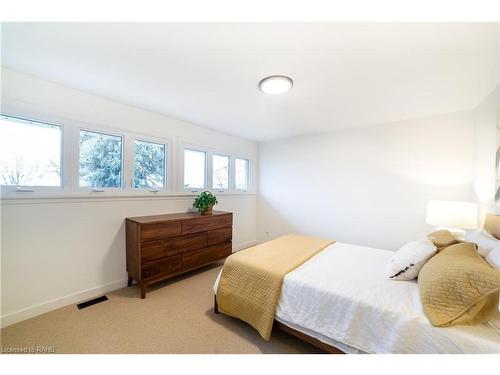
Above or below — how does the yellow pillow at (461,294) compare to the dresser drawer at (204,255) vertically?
above

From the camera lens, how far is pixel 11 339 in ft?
5.03

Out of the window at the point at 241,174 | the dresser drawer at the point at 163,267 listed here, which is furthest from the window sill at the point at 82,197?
the window at the point at 241,174

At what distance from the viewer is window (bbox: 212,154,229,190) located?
3.59m

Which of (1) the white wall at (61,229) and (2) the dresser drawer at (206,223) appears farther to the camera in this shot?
(2) the dresser drawer at (206,223)

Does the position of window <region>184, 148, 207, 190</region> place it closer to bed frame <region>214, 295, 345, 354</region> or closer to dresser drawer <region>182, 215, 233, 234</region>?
dresser drawer <region>182, 215, 233, 234</region>

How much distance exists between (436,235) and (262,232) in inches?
114

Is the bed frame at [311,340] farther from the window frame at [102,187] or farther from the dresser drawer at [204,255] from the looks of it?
the window frame at [102,187]

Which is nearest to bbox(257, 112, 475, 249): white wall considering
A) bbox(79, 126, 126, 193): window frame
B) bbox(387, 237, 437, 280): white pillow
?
bbox(387, 237, 437, 280): white pillow

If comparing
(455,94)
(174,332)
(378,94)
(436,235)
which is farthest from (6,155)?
(455,94)

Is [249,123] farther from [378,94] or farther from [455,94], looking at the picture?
[455,94]

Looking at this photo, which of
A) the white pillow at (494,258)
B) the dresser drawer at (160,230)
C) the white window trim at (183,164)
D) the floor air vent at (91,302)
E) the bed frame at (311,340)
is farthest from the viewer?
the white window trim at (183,164)

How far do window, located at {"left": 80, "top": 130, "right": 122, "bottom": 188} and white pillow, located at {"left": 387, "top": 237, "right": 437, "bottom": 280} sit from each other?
2.91 meters

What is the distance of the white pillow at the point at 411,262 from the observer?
140 cm

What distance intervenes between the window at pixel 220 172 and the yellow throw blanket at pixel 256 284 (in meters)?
1.87
